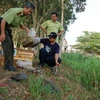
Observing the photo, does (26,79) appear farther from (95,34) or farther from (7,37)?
(95,34)

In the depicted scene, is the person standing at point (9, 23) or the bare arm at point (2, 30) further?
the person standing at point (9, 23)

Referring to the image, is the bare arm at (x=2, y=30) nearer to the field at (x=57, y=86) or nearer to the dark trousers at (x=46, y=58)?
the field at (x=57, y=86)

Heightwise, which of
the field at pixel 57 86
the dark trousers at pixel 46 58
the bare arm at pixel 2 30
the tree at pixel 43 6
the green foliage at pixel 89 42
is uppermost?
the tree at pixel 43 6

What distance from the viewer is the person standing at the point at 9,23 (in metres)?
5.16

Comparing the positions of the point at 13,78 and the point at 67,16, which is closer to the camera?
the point at 13,78

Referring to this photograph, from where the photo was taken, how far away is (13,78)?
477 cm

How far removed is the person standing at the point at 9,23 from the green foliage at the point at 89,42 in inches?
1138

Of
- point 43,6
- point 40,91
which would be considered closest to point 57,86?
point 40,91

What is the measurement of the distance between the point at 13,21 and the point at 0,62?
111cm

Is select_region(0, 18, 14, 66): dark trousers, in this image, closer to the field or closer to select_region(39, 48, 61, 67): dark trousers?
the field

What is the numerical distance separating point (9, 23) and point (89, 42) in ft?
102

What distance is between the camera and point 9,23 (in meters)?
5.22

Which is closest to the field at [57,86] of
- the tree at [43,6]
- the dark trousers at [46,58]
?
the dark trousers at [46,58]

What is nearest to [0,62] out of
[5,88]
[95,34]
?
[5,88]
